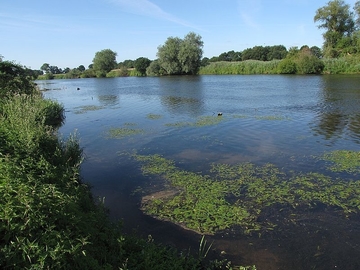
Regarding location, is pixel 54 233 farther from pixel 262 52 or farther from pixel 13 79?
pixel 262 52

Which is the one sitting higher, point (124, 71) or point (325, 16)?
point (325, 16)

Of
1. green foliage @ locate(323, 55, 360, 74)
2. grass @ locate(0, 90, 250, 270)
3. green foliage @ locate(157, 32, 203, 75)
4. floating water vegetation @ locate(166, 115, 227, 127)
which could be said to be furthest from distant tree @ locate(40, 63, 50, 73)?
grass @ locate(0, 90, 250, 270)

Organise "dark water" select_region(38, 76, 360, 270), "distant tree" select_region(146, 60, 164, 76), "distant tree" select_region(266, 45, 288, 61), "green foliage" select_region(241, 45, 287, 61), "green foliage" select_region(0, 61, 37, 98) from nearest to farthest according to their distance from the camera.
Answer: "dark water" select_region(38, 76, 360, 270) < "green foliage" select_region(0, 61, 37, 98) < "distant tree" select_region(146, 60, 164, 76) < "distant tree" select_region(266, 45, 288, 61) < "green foliage" select_region(241, 45, 287, 61)

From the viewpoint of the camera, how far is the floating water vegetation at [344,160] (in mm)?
9793

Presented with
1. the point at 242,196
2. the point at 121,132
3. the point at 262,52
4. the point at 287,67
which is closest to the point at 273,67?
the point at 287,67

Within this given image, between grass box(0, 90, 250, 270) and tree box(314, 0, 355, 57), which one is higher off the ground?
tree box(314, 0, 355, 57)

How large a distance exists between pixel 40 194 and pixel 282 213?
5.67 metres

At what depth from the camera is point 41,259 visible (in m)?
3.34

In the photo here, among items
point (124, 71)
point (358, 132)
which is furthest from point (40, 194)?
point (124, 71)

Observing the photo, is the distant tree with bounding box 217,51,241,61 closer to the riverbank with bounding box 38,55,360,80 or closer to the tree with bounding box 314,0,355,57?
the riverbank with bounding box 38,55,360,80

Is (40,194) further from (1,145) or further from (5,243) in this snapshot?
(1,145)

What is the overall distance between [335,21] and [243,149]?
72629mm

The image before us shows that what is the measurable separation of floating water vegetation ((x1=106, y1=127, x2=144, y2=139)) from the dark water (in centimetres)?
49

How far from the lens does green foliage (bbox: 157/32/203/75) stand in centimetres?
7462
